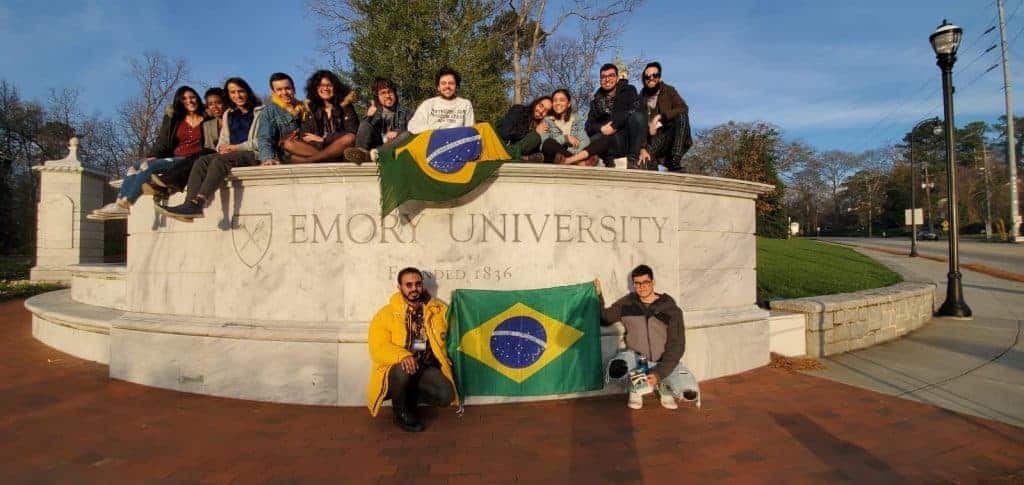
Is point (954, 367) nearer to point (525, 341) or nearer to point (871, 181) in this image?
point (525, 341)

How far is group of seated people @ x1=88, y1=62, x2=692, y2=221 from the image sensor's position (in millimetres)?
5504

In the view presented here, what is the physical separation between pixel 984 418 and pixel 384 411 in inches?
199

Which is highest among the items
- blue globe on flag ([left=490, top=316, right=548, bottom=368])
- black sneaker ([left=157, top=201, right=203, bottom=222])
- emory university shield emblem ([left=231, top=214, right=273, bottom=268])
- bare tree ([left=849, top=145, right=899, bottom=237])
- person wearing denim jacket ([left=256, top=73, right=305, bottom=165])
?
bare tree ([left=849, top=145, right=899, bottom=237])

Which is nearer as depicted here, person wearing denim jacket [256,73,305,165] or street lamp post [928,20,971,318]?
person wearing denim jacket [256,73,305,165]

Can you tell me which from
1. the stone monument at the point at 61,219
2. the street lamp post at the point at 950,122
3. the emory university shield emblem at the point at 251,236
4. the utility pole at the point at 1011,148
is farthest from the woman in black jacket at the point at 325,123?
the utility pole at the point at 1011,148

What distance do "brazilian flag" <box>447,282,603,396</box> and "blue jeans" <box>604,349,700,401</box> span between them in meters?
0.24

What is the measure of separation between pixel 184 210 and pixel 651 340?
448 cm

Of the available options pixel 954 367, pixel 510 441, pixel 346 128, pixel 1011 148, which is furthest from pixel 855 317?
pixel 1011 148

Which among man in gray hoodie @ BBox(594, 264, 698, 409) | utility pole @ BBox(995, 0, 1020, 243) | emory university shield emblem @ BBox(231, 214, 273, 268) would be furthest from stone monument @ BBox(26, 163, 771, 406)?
utility pole @ BBox(995, 0, 1020, 243)

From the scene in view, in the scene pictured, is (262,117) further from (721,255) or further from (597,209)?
(721,255)

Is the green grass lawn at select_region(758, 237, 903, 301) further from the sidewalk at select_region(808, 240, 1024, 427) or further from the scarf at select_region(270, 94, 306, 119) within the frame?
the scarf at select_region(270, 94, 306, 119)

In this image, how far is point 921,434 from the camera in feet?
14.0

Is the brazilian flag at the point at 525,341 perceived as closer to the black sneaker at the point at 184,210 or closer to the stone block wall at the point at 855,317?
the black sneaker at the point at 184,210

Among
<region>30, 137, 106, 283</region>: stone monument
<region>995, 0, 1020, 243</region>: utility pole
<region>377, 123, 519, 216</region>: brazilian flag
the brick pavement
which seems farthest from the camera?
<region>995, 0, 1020, 243</region>: utility pole
